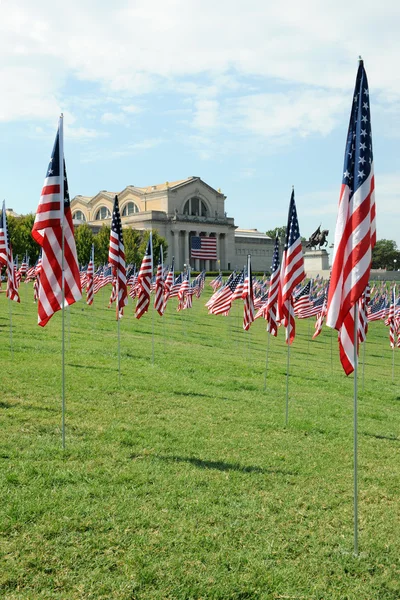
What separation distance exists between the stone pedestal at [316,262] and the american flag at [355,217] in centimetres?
8889

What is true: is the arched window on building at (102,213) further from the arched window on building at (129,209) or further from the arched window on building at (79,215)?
the arched window on building at (79,215)

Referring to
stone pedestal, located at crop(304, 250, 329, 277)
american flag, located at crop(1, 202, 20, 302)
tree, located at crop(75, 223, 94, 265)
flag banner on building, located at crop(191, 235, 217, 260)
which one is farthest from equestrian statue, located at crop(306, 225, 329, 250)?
american flag, located at crop(1, 202, 20, 302)

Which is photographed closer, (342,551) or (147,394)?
(342,551)

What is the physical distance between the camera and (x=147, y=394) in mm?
12539

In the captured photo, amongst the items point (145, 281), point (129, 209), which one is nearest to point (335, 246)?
point (145, 281)

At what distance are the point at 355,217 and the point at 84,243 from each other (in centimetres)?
7226

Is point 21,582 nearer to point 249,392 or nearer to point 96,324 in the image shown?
point 249,392

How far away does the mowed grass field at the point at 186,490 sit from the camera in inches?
214

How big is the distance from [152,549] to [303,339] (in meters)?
32.9

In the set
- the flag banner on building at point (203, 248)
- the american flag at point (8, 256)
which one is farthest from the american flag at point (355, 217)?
the flag banner on building at point (203, 248)

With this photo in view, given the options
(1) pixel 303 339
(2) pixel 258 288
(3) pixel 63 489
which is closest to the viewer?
(3) pixel 63 489

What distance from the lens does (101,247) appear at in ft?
259

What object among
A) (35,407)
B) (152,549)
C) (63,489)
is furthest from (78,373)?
(152,549)

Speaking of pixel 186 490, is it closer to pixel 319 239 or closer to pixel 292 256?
pixel 292 256
